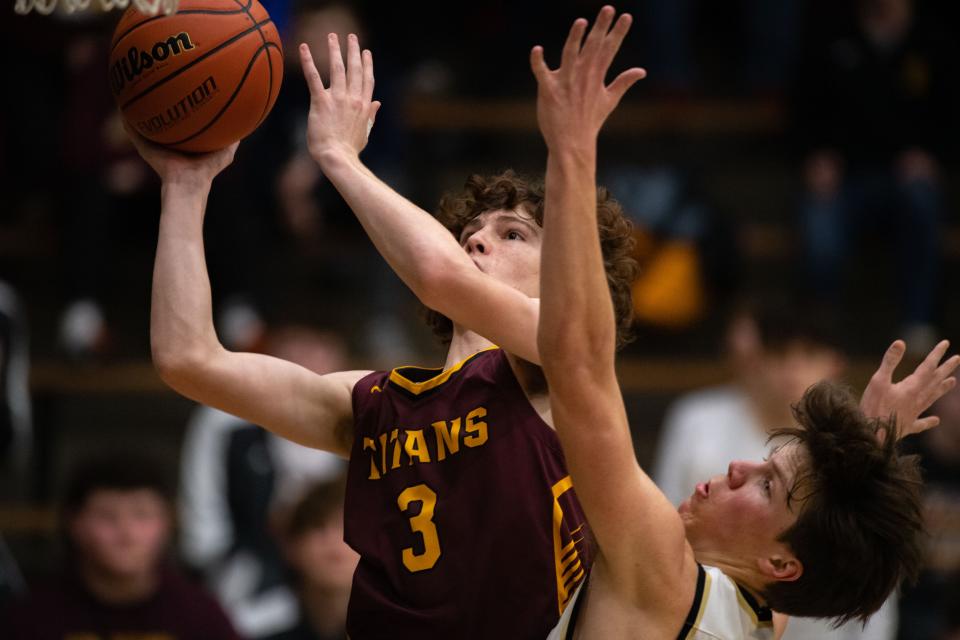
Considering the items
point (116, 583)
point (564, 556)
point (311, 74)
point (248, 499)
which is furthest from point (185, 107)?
point (248, 499)

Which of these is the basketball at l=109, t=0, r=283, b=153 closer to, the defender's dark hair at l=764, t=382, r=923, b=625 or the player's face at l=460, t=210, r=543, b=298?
the player's face at l=460, t=210, r=543, b=298

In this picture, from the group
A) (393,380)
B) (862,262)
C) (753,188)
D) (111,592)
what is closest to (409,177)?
(753,188)


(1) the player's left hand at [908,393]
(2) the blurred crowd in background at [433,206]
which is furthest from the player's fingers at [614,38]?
(2) the blurred crowd in background at [433,206]

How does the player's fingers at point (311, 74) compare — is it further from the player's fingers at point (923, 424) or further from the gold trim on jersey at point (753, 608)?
the player's fingers at point (923, 424)

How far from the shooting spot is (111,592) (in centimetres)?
555

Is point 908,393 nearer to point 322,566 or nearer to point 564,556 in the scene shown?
point 564,556

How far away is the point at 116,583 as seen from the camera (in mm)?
5555

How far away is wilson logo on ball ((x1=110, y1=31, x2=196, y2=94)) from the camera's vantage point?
3193mm

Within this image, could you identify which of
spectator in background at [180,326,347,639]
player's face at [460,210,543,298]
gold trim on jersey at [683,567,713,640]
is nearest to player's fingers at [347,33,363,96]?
player's face at [460,210,543,298]

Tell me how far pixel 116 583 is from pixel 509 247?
2950 millimetres

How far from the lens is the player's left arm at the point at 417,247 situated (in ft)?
9.45

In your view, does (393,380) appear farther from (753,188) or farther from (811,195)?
(753,188)

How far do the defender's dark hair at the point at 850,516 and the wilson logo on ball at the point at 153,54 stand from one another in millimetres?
1518

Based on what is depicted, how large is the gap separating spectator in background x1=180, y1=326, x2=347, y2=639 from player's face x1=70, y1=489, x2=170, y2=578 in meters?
0.68
